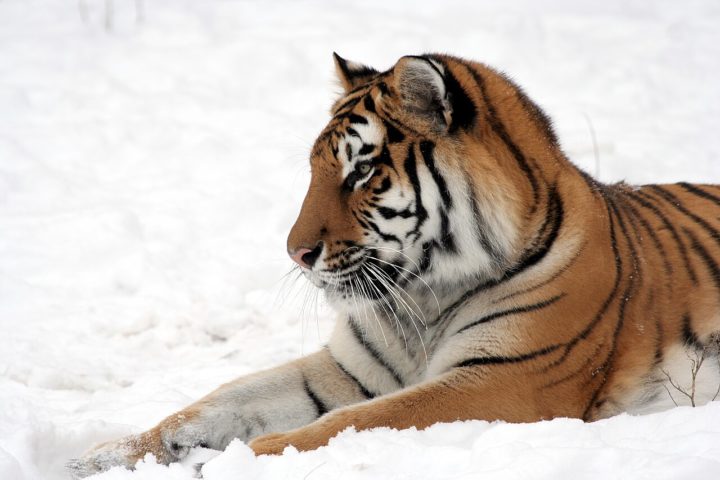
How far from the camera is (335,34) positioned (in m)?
5.70

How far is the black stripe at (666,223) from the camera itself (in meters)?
2.48

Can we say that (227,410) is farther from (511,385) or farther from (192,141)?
(192,141)

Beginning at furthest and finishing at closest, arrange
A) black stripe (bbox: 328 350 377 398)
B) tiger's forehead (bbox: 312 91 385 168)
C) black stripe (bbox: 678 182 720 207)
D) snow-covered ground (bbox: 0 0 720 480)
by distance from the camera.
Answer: black stripe (bbox: 678 182 720 207)
black stripe (bbox: 328 350 377 398)
tiger's forehead (bbox: 312 91 385 168)
snow-covered ground (bbox: 0 0 720 480)

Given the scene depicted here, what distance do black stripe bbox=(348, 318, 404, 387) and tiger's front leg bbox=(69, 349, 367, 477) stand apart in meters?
0.09

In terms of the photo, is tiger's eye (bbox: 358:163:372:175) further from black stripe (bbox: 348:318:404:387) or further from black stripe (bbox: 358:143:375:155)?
black stripe (bbox: 348:318:404:387)

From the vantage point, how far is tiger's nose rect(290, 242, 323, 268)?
2256 mm

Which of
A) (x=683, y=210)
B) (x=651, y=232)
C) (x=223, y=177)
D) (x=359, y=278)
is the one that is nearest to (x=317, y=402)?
(x=359, y=278)

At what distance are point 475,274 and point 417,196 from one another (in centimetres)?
24

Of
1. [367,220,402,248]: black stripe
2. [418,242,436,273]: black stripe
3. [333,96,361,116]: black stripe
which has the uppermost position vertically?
[333,96,361,116]: black stripe

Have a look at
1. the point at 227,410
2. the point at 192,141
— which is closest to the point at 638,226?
the point at 227,410

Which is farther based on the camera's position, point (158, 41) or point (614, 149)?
point (158, 41)

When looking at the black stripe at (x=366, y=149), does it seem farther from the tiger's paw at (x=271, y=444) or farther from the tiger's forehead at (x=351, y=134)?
the tiger's paw at (x=271, y=444)

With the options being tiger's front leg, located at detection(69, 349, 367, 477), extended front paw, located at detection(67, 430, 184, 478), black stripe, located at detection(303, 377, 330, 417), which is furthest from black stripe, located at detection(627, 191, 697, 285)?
extended front paw, located at detection(67, 430, 184, 478)

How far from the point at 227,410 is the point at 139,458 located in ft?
0.86
